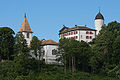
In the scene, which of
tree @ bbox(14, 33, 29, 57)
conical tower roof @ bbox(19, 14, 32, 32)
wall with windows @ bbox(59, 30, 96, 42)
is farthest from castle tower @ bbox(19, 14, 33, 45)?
tree @ bbox(14, 33, 29, 57)

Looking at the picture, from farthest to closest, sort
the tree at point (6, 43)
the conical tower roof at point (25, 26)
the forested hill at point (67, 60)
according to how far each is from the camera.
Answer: the conical tower roof at point (25, 26) < the tree at point (6, 43) < the forested hill at point (67, 60)

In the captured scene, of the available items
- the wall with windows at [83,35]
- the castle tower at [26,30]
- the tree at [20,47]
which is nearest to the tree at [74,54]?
the tree at [20,47]

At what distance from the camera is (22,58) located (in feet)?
179

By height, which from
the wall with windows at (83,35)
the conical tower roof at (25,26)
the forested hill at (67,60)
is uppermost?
the conical tower roof at (25,26)

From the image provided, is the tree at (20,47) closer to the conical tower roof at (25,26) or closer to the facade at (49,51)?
the facade at (49,51)

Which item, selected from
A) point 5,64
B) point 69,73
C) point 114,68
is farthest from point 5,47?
point 114,68

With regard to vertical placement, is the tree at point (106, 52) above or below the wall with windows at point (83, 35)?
below

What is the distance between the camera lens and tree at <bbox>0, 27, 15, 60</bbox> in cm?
6147

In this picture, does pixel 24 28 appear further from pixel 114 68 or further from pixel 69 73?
pixel 114 68

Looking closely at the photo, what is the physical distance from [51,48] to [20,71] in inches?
804

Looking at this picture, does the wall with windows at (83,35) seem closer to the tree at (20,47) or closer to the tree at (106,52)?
the tree at (106,52)

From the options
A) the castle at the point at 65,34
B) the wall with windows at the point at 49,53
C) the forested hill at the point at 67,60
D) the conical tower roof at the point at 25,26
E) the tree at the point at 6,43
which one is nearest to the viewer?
the forested hill at the point at 67,60

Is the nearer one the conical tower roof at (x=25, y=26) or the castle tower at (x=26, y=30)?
the castle tower at (x=26, y=30)

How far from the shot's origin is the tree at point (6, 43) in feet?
202
